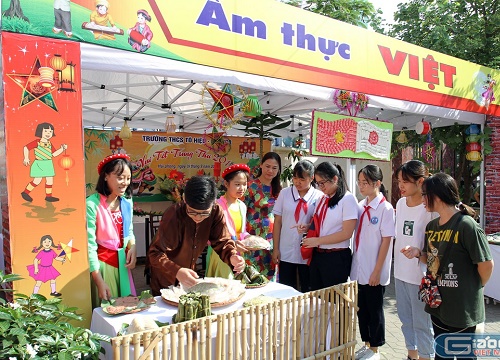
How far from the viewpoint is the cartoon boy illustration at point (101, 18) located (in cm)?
250

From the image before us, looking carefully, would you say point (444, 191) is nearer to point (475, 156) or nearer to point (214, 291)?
point (214, 291)

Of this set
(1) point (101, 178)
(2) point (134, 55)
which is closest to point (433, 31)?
(2) point (134, 55)

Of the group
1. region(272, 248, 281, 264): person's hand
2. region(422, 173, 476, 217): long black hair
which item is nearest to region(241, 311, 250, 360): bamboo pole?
region(422, 173, 476, 217): long black hair

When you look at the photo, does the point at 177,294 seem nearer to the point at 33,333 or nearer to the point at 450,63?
the point at 33,333

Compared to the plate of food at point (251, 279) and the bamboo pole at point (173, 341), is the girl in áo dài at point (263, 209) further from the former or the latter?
the bamboo pole at point (173, 341)

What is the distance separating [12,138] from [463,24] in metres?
9.53

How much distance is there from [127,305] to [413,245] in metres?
1.97

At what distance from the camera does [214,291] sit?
2135 mm

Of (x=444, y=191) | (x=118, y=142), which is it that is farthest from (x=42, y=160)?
(x=118, y=142)

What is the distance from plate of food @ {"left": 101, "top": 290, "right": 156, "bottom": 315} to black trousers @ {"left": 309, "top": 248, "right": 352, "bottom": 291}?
1474mm

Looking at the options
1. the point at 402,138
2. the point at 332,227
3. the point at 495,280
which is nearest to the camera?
the point at 332,227

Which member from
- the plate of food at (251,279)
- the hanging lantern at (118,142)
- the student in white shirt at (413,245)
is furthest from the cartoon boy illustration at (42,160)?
the hanging lantern at (118,142)

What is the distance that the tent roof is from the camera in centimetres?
276

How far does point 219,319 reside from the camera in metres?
1.85
